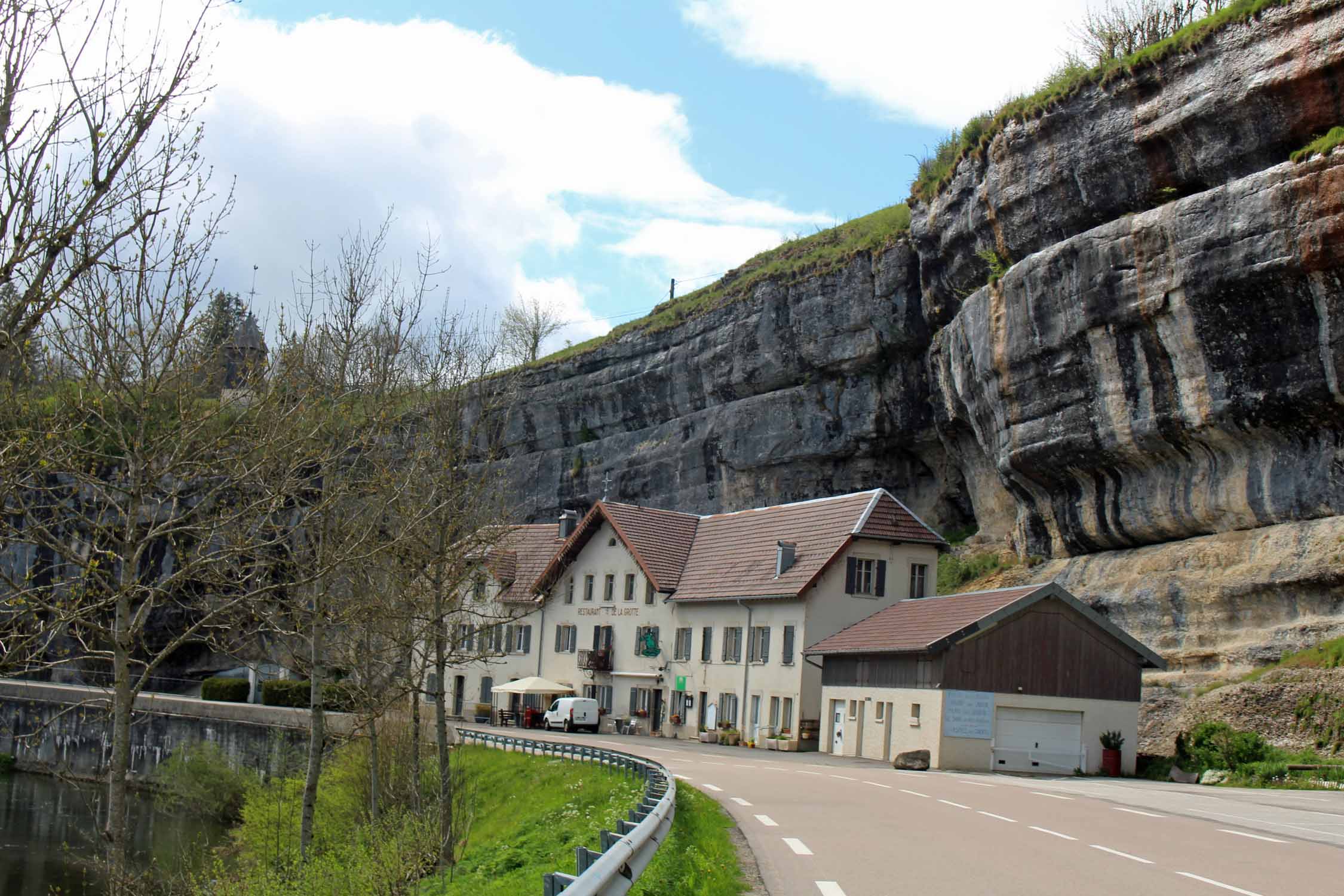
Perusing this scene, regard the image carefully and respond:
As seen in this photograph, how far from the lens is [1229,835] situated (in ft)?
50.6

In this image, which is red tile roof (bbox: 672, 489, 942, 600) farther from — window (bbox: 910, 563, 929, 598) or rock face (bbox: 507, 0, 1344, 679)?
rock face (bbox: 507, 0, 1344, 679)

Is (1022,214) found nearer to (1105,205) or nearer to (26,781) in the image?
(1105,205)

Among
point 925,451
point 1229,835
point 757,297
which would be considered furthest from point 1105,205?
point 1229,835

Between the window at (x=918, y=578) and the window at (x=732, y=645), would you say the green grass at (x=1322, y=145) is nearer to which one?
the window at (x=918, y=578)

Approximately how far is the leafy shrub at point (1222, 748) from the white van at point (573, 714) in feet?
75.3

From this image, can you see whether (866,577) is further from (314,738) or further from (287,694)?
(314,738)

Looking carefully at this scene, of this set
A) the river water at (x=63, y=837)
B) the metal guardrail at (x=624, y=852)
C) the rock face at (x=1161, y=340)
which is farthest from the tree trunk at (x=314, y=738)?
the rock face at (x=1161, y=340)

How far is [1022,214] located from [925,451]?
16960 millimetres

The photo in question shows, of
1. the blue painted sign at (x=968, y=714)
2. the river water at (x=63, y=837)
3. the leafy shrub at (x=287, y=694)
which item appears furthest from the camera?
the leafy shrub at (x=287, y=694)

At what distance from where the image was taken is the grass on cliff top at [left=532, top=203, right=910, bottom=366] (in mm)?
55844

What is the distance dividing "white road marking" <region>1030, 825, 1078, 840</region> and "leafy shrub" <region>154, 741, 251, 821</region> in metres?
26.9

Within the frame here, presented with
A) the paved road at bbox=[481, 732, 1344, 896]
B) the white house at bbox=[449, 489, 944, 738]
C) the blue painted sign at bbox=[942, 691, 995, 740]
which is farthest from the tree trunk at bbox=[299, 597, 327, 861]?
the blue painted sign at bbox=[942, 691, 995, 740]

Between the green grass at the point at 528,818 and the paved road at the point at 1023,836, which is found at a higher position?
the paved road at the point at 1023,836

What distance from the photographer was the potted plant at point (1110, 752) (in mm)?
32875
